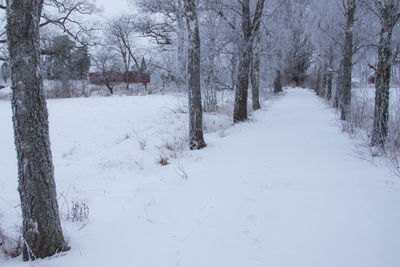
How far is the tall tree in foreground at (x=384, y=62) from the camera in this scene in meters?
3.70

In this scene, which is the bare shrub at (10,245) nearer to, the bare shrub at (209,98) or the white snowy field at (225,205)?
the white snowy field at (225,205)

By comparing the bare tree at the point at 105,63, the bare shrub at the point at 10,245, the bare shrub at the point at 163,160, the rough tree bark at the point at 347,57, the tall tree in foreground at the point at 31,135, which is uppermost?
the bare tree at the point at 105,63

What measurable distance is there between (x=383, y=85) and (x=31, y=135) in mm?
4942

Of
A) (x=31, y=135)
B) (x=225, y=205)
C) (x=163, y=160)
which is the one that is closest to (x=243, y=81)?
(x=163, y=160)

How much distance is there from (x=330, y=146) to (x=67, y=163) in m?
4.91

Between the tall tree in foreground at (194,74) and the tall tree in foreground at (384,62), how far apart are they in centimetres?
304

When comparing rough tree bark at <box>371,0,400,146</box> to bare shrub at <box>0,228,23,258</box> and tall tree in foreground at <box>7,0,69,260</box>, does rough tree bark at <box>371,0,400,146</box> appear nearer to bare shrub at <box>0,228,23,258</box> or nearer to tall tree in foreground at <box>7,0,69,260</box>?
tall tree in foreground at <box>7,0,69,260</box>

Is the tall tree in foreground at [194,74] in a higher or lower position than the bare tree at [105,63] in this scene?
lower

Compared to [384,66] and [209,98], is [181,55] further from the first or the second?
[384,66]

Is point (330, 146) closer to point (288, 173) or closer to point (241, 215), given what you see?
point (288, 173)

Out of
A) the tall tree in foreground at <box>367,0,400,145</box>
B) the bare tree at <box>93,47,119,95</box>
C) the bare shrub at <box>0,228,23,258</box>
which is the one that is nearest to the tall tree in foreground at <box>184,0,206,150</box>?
the tall tree in foreground at <box>367,0,400,145</box>

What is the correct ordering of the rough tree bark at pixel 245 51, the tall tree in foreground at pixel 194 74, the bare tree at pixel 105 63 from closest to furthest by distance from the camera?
the tall tree in foreground at pixel 194 74, the rough tree bark at pixel 245 51, the bare tree at pixel 105 63

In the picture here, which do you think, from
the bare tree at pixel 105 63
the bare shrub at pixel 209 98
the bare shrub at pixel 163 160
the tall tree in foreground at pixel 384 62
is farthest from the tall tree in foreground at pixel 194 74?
the bare tree at pixel 105 63

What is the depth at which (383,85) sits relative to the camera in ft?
12.7
